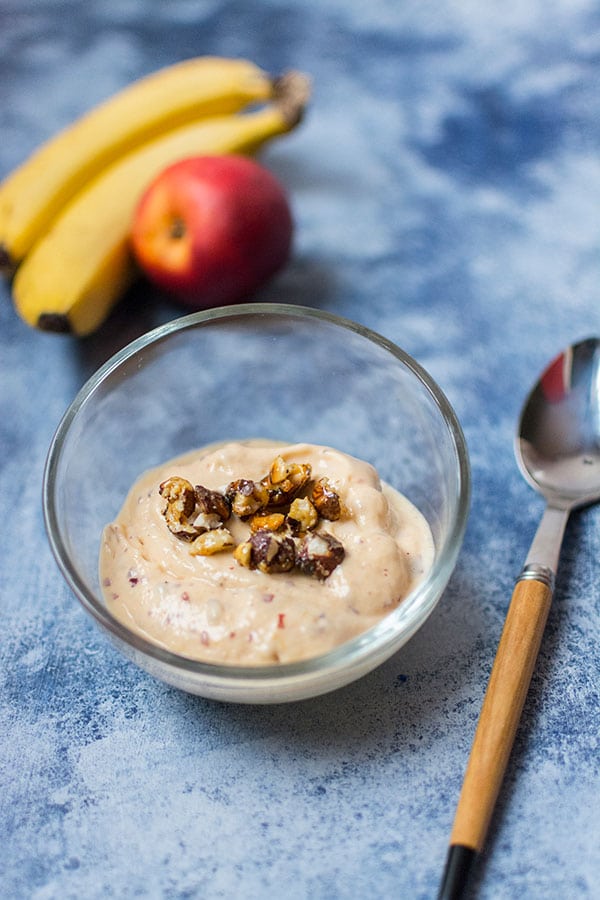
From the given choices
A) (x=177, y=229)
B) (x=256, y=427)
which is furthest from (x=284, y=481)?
(x=177, y=229)

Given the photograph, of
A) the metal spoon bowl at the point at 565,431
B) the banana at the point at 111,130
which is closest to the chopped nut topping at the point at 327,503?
the metal spoon bowl at the point at 565,431

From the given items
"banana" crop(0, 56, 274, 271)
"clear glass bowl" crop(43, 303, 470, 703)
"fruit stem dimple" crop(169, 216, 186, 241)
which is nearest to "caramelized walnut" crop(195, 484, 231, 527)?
"clear glass bowl" crop(43, 303, 470, 703)

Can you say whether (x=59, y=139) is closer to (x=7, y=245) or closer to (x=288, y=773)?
(x=7, y=245)

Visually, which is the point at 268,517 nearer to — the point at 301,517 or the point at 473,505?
the point at 301,517

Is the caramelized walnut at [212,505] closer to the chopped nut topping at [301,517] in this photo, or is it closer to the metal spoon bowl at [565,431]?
the chopped nut topping at [301,517]

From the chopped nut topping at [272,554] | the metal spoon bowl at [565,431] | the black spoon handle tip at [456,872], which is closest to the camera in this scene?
the black spoon handle tip at [456,872]

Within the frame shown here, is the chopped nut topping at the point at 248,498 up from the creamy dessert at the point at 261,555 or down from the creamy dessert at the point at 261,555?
up
